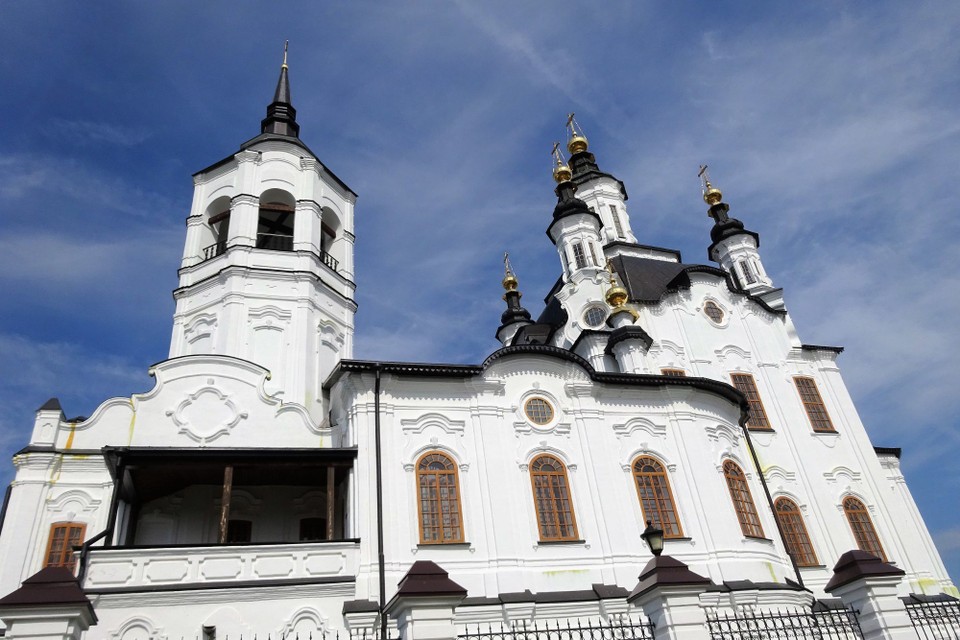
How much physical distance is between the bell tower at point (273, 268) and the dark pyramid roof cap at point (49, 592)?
11.1 meters

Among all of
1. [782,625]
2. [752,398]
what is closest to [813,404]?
[752,398]

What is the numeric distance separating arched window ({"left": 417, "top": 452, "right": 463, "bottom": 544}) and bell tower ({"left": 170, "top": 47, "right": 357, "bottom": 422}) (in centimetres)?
517

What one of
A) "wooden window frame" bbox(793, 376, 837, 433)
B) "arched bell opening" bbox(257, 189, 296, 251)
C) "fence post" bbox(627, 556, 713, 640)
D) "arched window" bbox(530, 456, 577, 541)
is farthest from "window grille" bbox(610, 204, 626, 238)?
"fence post" bbox(627, 556, 713, 640)

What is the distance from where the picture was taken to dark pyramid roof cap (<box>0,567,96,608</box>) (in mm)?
7874

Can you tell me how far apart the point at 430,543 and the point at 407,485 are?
139 centimetres

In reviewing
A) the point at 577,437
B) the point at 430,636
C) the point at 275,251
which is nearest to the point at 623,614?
the point at 577,437

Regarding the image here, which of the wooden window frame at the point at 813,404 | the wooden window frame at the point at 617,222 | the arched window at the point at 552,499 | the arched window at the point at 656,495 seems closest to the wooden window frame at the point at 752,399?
the wooden window frame at the point at 813,404

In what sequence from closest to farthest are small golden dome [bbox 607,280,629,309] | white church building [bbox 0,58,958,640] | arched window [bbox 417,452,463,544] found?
white church building [bbox 0,58,958,640] → arched window [bbox 417,452,463,544] → small golden dome [bbox 607,280,629,309]

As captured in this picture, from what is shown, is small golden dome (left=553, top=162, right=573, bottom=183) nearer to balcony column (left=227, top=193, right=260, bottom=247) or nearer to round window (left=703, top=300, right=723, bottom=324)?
round window (left=703, top=300, right=723, bottom=324)

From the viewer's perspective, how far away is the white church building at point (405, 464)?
45.5 feet

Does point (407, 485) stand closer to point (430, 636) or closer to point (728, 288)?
point (430, 636)

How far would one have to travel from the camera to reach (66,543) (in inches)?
621

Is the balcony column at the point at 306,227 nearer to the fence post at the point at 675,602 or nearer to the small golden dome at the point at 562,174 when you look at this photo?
the small golden dome at the point at 562,174

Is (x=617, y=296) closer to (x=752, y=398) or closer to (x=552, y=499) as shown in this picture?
(x=752, y=398)
